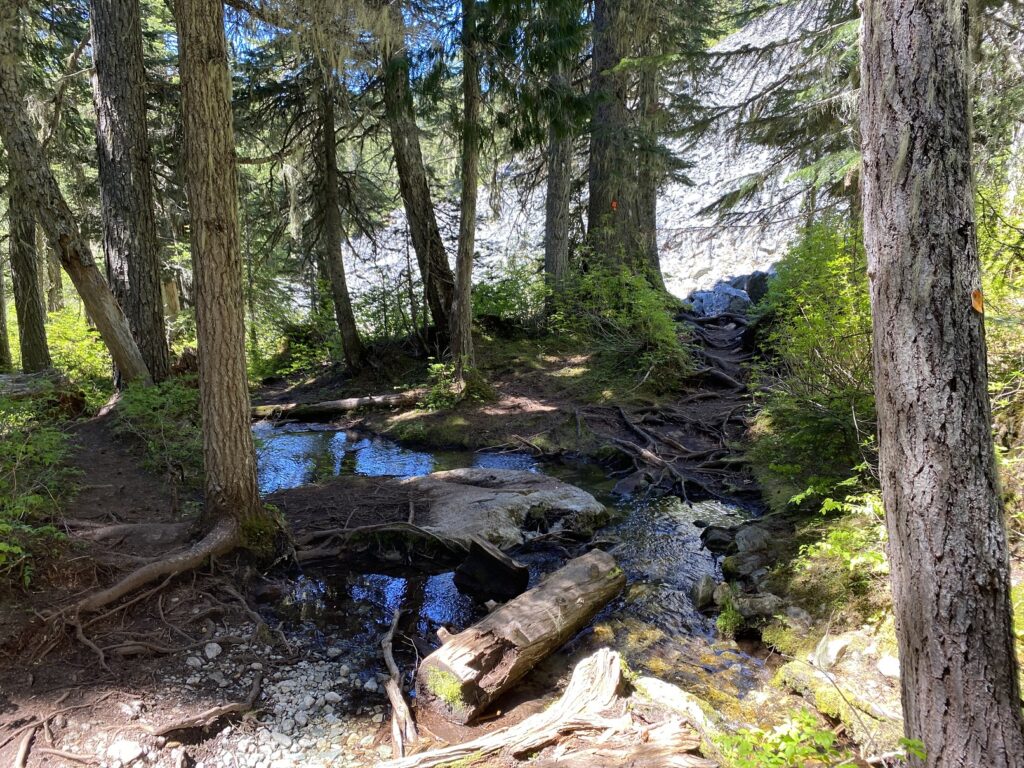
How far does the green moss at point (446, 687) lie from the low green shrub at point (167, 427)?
3.97 m

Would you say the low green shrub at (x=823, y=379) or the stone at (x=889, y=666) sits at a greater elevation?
the low green shrub at (x=823, y=379)

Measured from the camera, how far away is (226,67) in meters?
4.62

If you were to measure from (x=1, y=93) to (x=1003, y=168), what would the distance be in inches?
421

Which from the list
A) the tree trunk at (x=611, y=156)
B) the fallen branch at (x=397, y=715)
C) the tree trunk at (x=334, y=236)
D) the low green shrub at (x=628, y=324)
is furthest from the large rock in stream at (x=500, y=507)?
the tree trunk at (x=611, y=156)

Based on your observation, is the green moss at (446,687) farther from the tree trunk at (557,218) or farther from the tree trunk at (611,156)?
the tree trunk at (557,218)

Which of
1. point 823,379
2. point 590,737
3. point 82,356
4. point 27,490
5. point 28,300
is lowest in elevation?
point 590,737

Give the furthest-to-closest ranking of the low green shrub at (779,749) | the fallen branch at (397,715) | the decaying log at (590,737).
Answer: the fallen branch at (397,715) < the decaying log at (590,737) < the low green shrub at (779,749)

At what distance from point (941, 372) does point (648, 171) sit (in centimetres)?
1165

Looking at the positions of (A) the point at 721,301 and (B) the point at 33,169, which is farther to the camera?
(A) the point at 721,301

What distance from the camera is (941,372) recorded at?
2.33 meters

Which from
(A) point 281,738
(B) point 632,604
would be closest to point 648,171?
(B) point 632,604

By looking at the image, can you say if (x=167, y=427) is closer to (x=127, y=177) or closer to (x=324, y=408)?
(x=127, y=177)

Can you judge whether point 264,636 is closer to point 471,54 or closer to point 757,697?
point 757,697

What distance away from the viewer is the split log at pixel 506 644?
12.2ft
